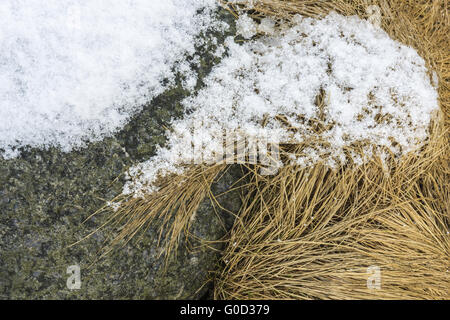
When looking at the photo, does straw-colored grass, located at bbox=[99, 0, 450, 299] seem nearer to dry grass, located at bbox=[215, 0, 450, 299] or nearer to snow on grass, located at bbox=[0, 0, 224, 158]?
dry grass, located at bbox=[215, 0, 450, 299]

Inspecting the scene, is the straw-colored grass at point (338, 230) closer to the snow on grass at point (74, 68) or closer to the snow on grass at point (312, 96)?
the snow on grass at point (312, 96)

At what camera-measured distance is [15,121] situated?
1139mm

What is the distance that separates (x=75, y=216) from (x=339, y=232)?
113 cm

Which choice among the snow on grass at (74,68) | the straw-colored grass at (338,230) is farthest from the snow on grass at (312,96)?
the snow on grass at (74,68)

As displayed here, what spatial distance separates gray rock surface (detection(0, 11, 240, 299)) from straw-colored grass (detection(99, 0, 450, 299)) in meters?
0.42

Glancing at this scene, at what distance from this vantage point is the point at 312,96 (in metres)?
1.30

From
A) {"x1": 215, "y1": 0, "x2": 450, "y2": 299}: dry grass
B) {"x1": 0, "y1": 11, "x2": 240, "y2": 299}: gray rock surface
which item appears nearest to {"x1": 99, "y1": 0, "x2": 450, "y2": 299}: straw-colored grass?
{"x1": 215, "y1": 0, "x2": 450, "y2": 299}: dry grass

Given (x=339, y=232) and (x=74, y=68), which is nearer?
(x=74, y=68)

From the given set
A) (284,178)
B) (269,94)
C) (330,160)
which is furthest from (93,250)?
(330,160)

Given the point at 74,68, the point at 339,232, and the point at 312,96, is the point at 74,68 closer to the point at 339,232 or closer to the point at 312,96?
the point at 312,96

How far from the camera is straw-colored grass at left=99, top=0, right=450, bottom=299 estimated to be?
4.44ft

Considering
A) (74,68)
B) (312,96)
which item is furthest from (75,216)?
(312,96)

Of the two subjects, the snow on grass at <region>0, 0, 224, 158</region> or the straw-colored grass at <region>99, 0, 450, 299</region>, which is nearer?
the snow on grass at <region>0, 0, 224, 158</region>

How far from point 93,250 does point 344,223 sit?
1.08 m
